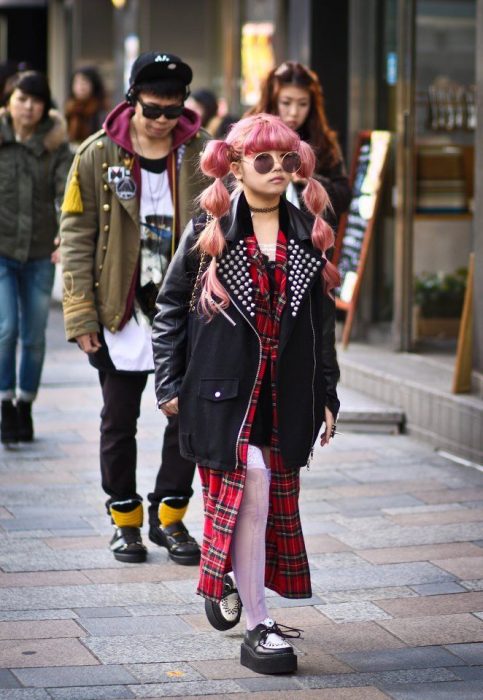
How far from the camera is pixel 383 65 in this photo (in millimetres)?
10422

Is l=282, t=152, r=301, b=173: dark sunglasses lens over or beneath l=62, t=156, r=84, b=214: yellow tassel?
over

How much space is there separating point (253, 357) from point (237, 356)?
54 millimetres

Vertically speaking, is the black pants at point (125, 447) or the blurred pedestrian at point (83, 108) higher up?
the blurred pedestrian at point (83, 108)

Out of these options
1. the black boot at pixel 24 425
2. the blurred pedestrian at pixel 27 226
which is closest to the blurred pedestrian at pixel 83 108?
the blurred pedestrian at pixel 27 226

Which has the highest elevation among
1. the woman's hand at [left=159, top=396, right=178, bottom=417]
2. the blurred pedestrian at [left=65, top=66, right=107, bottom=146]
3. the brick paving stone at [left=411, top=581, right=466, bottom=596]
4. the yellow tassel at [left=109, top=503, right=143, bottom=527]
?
the blurred pedestrian at [left=65, top=66, right=107, bottom=146]

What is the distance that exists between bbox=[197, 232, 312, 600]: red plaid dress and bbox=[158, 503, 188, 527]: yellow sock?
45.3 inches

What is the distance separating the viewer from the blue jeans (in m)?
8.08

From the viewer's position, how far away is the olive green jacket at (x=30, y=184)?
314 inches

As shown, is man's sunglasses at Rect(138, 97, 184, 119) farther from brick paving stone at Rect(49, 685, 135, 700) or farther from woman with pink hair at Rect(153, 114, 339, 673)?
brick paving stone at Rect(49, 685, 135, 700)

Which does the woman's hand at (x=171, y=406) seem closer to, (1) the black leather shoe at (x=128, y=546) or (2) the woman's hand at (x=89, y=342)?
(2) the woman's hand at (x=89, y=342)

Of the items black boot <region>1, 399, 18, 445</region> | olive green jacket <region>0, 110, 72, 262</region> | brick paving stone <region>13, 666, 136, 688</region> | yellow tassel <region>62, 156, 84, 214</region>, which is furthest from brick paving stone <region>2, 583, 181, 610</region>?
olive green jacket <region>0, 110, 72, 262</region>

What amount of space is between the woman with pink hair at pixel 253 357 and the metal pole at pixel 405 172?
5.24 meters

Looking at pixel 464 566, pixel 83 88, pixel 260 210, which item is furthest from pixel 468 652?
pixel 83 88

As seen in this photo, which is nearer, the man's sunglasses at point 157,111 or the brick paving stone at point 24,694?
the brick paving stone at point 24,694
